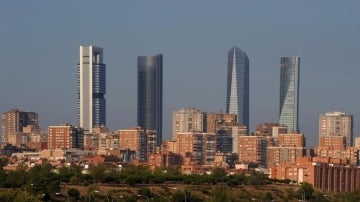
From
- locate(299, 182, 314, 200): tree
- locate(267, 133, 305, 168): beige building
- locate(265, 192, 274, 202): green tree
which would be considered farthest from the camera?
locate(267, 133, 305, 168): beige building

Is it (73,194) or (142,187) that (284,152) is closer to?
(142,187)

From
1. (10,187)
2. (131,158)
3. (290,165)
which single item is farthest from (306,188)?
(131,158)

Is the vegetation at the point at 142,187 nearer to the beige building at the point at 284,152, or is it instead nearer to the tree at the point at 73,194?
the tree at the point at 73,194

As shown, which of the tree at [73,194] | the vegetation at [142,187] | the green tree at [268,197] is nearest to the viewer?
the vegetation at [142,187]

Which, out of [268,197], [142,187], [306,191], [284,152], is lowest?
[284,152]

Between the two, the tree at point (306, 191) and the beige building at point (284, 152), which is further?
the beige building at point (284, 152)

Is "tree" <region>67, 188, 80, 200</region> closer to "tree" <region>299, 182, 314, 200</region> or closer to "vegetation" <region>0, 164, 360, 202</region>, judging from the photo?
"vegetation" <region>0, 164, 360, 202</region>

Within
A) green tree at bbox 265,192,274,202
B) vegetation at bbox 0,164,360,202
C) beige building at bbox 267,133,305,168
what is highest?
vegetation at bbox 0,164,360,202

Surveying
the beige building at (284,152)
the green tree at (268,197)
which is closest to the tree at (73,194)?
the green tree at (268,197)

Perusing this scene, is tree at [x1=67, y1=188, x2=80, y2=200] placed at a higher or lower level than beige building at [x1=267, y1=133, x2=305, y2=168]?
higher

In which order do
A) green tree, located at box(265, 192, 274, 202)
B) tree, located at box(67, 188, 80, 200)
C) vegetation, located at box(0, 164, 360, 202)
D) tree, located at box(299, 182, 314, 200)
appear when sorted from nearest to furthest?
1. vegetation, located at box(0, 164, 360, 202)
2. tree, located at box(67, 188, 80, 200)
3. green tree, located at box(265, 192, 274, 202)
4. tree, located at box(299, 182, 314, 200)

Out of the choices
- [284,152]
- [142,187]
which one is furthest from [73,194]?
[284,152]

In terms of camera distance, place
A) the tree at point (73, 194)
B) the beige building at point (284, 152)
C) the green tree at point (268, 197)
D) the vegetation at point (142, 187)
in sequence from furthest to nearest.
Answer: the beige building at point (284, 152)
the green tree at point (268, 197)
the tree at point (73, 194)
the vegetation at point (142, 187)

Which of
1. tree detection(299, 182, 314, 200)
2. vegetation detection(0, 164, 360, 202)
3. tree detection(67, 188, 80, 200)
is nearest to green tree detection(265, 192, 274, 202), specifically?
vegetation detection(0, 164, 360, 202)
